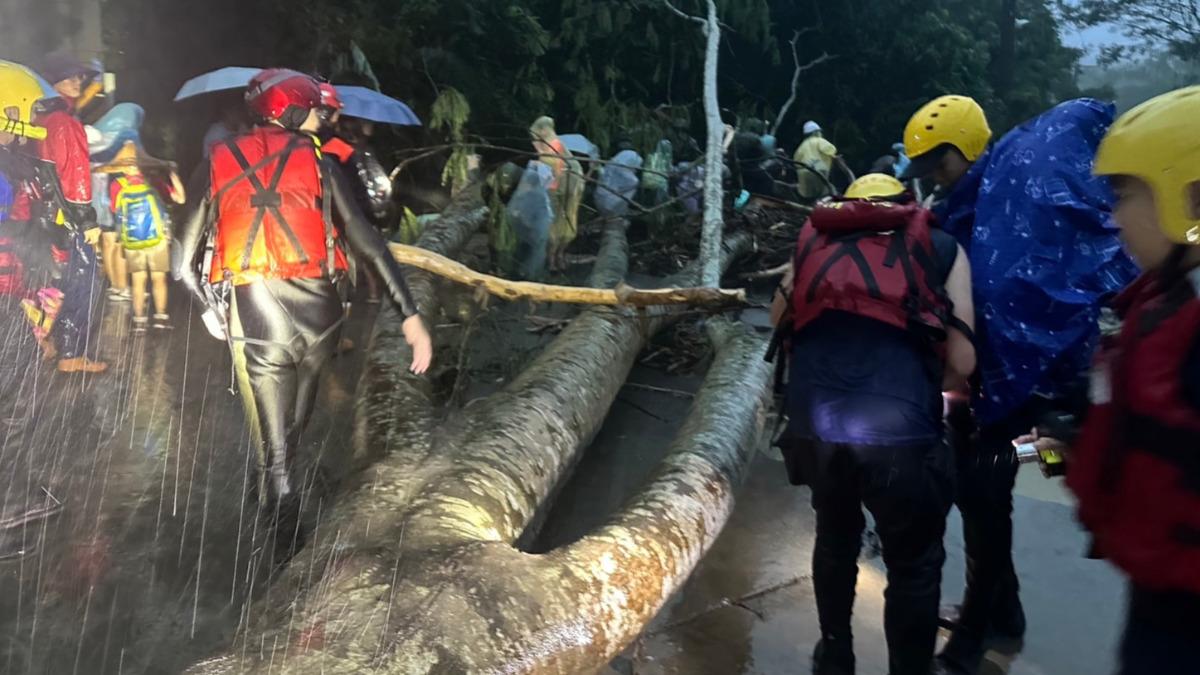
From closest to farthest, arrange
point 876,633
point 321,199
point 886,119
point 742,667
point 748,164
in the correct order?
point 321,199 < point 742,667 < point 876,633 < point 748,164 < point 886,119

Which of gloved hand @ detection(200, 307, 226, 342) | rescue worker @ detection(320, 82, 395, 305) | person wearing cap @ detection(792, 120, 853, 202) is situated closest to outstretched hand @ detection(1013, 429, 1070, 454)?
rescue worker @ detection(320, 82, 395, 305)

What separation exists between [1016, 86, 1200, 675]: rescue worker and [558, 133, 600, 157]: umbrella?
204 inches

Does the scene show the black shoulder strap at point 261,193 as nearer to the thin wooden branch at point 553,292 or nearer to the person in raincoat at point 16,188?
the person in raincoat at point 16,188

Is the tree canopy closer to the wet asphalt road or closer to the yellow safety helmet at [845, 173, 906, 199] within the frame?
the wet asphalt road

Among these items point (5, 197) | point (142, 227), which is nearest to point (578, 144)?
point (142, 227)

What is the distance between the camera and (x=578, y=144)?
6375mm

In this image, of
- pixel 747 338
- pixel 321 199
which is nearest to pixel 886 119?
pixel 747 338

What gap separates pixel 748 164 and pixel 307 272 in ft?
21.5

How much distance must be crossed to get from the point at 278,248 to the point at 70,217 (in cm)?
116

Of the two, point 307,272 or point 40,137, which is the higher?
point 40,137

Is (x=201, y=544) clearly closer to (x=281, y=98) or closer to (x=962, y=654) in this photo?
(x=281, y=98)

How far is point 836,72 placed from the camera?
12.8 metres

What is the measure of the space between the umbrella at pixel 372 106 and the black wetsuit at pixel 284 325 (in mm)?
1165

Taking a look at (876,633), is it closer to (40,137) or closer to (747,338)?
(747,338)
